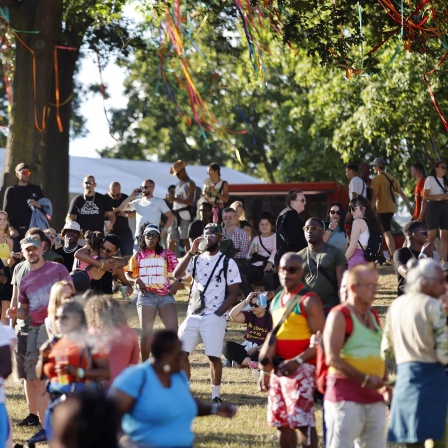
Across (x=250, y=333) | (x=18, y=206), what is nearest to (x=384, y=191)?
(x=250, y=333)

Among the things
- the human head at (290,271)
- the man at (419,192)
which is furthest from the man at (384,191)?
the human head at (290,271)

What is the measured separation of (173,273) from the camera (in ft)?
38.5

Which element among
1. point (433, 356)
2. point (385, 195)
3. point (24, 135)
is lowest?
point (433, 356)

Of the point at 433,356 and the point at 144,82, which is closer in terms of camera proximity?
the point at 433,356

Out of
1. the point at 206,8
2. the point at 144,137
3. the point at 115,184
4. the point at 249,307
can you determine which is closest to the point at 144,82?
the point at 144,137

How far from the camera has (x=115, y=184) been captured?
18000mm

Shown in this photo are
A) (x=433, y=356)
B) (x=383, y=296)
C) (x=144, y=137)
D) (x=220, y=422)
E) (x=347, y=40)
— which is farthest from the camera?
(x=144, y=137)

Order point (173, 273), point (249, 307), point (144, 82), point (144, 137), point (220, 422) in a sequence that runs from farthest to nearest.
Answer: point (144, 137)
point (144, 82)
point (249, 307)
point (173, 273)
point (220, 422)

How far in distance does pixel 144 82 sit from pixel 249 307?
46.6 m

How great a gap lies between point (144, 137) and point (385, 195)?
1804 inches

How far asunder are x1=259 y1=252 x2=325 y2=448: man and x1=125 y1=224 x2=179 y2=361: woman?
370 centimetres

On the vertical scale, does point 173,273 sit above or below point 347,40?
below

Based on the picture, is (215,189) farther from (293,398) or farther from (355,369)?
(355,369)

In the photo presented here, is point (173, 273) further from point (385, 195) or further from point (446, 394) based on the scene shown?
point (385, 195)
